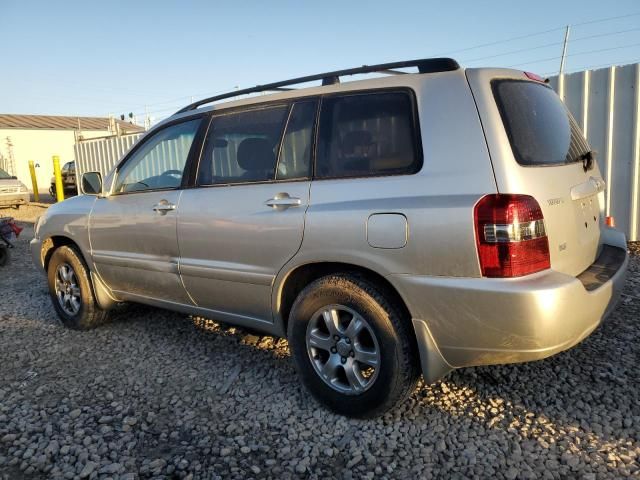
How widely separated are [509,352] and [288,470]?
1.20 m

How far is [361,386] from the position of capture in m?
2.77

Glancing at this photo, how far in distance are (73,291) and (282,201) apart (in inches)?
108

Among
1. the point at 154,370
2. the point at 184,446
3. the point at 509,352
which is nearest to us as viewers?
the point at 509,352

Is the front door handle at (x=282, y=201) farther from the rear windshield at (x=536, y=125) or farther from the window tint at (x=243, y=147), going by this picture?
the rear windshield at (x=536, y=125)

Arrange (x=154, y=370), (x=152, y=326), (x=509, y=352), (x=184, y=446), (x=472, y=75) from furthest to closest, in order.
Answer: (x=152, y=326), (x=154, y=370), (x=184, y=446), (x=472, y=75), (x=509, y=352)

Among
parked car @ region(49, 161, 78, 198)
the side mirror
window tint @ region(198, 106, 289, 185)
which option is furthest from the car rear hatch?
parked car @ region(49, 161, 78, 198)

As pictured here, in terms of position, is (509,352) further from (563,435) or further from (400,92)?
(400,92)

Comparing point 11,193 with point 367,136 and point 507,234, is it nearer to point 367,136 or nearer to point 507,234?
point 367,136

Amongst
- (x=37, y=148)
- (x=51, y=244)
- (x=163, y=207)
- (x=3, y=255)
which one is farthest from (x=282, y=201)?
(x=37, y=148)

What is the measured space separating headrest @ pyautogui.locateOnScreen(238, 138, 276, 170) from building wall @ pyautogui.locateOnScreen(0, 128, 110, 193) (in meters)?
33.8

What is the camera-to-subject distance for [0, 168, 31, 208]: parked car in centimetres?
1488

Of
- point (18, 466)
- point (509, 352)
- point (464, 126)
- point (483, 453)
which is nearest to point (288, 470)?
point (483, 453)

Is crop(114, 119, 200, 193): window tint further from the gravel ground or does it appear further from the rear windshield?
the rear windshield

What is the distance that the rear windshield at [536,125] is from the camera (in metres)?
2.46
